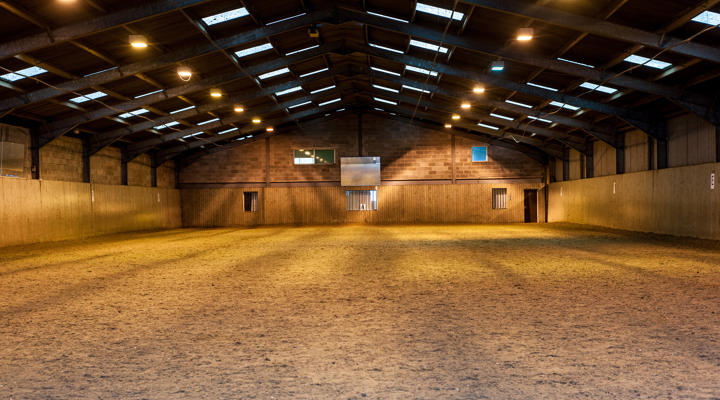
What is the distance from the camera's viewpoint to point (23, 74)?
42.0ft

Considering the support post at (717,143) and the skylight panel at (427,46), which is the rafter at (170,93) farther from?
the support post at (717,143)

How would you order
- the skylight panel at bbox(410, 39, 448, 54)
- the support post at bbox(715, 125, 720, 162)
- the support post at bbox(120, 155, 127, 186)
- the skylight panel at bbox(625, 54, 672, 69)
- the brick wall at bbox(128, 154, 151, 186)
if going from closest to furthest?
the skylight panel at bbox(625, 54, 672, 69) → the support post at bbox(715, 125, 720, 162) → the skylight panel at bbox(410, 39, 448, 54) → the support post at bbox(120, 155, 127, 186) → the brick wall at bbox(128, 154, 151, 186)

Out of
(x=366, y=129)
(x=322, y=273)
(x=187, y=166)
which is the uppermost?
(x=366, y=129)

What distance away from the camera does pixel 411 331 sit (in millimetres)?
4859

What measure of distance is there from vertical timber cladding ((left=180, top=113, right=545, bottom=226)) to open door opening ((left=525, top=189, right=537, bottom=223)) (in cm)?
36

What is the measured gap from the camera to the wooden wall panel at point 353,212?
90.0 feet

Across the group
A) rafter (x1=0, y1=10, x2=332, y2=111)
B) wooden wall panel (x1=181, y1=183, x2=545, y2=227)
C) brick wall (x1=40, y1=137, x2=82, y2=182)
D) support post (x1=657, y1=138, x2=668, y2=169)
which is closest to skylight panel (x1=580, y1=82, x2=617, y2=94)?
support post (x1=657, y1=138, x2=668, y2=169)

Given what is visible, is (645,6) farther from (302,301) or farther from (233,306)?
(233,306)

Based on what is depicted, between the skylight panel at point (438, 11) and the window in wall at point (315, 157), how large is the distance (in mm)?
15941

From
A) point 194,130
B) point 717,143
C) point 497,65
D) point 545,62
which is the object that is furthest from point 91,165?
point 717,143

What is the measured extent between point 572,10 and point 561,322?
817 centimetres

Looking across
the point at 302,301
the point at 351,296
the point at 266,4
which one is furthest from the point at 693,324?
the point at 266,4

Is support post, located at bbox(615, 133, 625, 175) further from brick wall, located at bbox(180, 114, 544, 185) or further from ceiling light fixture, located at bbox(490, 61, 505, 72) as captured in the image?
ceiling light fixture, located at bbox(490, 61, 505, 72)

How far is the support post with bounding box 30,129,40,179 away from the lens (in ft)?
55.5
